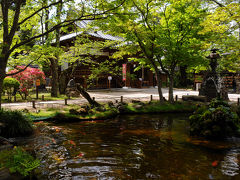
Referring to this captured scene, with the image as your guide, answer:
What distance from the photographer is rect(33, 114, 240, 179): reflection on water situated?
4.88m

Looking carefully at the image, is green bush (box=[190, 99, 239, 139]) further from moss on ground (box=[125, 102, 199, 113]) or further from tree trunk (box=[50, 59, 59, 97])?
tree trunk (box=[50, 59, 59, 97])

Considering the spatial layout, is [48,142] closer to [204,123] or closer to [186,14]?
[204,123]

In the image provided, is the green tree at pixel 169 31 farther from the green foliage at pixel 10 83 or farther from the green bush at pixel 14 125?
the green foliage at pixel 10 83

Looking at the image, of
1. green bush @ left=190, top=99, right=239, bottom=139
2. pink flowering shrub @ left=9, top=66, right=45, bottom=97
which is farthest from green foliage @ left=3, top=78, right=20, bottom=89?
green bush @ left=190, top=99, right=239, bottom=139

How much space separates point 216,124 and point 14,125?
8.13m

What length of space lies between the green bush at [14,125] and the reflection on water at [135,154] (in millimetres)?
1219

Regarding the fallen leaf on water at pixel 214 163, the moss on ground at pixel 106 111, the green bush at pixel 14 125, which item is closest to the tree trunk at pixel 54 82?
the moss on ground at pixel 106 111

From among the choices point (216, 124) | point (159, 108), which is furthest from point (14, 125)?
point (159, 108)

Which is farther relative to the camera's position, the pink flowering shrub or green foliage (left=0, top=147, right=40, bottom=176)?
the pink flowering shrub

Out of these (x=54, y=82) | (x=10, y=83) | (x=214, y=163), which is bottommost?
(x=214, y=163)

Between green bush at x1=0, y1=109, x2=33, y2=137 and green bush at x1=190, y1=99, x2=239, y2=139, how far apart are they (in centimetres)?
695

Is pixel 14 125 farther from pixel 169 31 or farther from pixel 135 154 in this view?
pixel 169 31

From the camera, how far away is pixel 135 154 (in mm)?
6078

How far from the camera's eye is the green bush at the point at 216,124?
7.55 metres
